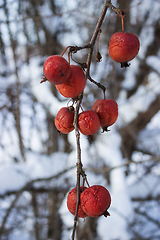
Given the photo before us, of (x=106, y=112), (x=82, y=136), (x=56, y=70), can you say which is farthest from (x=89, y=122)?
(x=82, y=136)

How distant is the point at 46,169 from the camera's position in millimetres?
2236

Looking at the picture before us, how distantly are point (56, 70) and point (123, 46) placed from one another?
180 millimetres

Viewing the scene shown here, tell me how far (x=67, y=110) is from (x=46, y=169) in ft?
6.10

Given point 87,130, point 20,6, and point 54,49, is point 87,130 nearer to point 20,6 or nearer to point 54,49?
point 20,6

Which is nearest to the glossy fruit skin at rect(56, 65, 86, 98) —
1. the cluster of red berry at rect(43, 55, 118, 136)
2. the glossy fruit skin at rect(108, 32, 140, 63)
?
the cluster of red berry at rect(43, 55, 118, 136)

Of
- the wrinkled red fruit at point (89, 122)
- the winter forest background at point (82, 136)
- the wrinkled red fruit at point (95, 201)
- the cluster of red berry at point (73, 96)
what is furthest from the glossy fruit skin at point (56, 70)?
the winter forest background at point (82, 136)

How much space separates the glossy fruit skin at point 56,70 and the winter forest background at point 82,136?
187cm

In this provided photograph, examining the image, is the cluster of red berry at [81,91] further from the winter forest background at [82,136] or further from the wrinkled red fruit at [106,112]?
the winter forest background at [82,136]

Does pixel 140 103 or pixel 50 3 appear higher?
pixel 50 3

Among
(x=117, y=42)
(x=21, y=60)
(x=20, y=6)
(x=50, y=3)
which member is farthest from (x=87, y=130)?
(x=50, y=3)

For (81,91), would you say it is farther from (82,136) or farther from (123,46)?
(82,136)

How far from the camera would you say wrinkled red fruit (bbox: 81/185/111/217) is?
0.46 metres

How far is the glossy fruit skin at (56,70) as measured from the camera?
391 mm

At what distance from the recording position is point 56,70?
1.28ft
